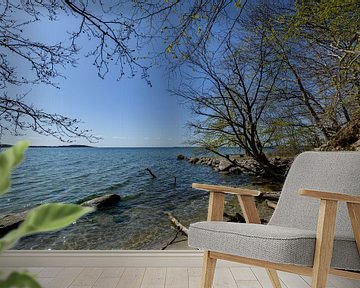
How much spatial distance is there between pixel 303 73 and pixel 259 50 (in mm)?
349

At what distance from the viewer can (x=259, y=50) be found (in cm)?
316

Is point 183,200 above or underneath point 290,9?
underneath

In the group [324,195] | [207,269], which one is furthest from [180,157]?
[324,195]

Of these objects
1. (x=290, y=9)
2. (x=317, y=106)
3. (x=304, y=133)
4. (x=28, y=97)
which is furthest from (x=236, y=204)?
(x=28, y=97)

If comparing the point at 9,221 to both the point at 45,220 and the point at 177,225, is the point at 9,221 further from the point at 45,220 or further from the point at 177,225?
the point at 45,220

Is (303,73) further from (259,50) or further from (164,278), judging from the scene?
(164,278)

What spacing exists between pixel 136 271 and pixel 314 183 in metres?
1.26

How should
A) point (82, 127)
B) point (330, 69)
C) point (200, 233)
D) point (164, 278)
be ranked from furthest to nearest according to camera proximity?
point (82, 127) → point (330, 69) → point (164, 278) → point (200, 233)

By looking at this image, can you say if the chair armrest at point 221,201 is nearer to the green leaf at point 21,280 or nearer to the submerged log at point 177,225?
the submerged log at point 177,225

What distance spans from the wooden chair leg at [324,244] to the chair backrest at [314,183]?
31 cm

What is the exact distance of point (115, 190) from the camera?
3.09 meters

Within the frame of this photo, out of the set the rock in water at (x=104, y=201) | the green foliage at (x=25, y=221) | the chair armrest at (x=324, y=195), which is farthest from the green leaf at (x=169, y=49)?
the green foliage at (x=25, y=221)

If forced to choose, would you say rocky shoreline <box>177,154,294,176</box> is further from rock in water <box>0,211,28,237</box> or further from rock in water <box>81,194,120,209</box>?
rock in water <box>0,211,28,237</box>

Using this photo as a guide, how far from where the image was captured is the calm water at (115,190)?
2.98 meters
